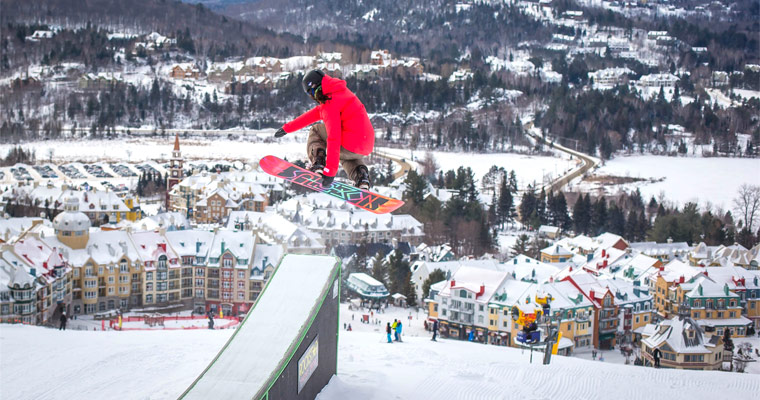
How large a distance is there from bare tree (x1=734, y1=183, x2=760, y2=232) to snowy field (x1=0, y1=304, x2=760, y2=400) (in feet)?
90.4

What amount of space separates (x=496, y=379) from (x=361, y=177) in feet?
13.5

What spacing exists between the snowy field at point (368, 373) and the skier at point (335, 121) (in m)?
3.31

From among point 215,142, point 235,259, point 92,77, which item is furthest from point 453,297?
point 92,77

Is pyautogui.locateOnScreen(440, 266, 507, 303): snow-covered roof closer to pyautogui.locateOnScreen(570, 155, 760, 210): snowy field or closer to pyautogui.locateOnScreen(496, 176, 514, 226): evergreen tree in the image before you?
pyautogui.locateOnScreen(496, 176, 514, 226): evergreen tree

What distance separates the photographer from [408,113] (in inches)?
2544

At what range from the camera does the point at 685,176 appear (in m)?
44.6

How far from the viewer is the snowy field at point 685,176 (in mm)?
39656

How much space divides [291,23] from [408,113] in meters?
77.3

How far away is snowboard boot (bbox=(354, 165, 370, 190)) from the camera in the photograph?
5684 millimetres

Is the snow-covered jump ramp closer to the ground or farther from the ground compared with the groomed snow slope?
farther from the ground

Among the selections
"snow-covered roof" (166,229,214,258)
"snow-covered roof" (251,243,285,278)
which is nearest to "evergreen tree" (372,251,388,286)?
"snow-covered roof" (251,243,285,278)

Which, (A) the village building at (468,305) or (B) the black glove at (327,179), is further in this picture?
(A) the village building at (468,305)

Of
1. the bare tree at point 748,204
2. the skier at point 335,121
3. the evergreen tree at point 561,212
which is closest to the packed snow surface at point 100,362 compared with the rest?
the skier at point 335,121

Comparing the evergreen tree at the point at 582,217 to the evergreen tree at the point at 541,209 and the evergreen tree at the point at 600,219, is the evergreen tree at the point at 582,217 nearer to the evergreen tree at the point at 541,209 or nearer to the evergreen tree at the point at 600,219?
the evergreen tree at the point at 600,219
